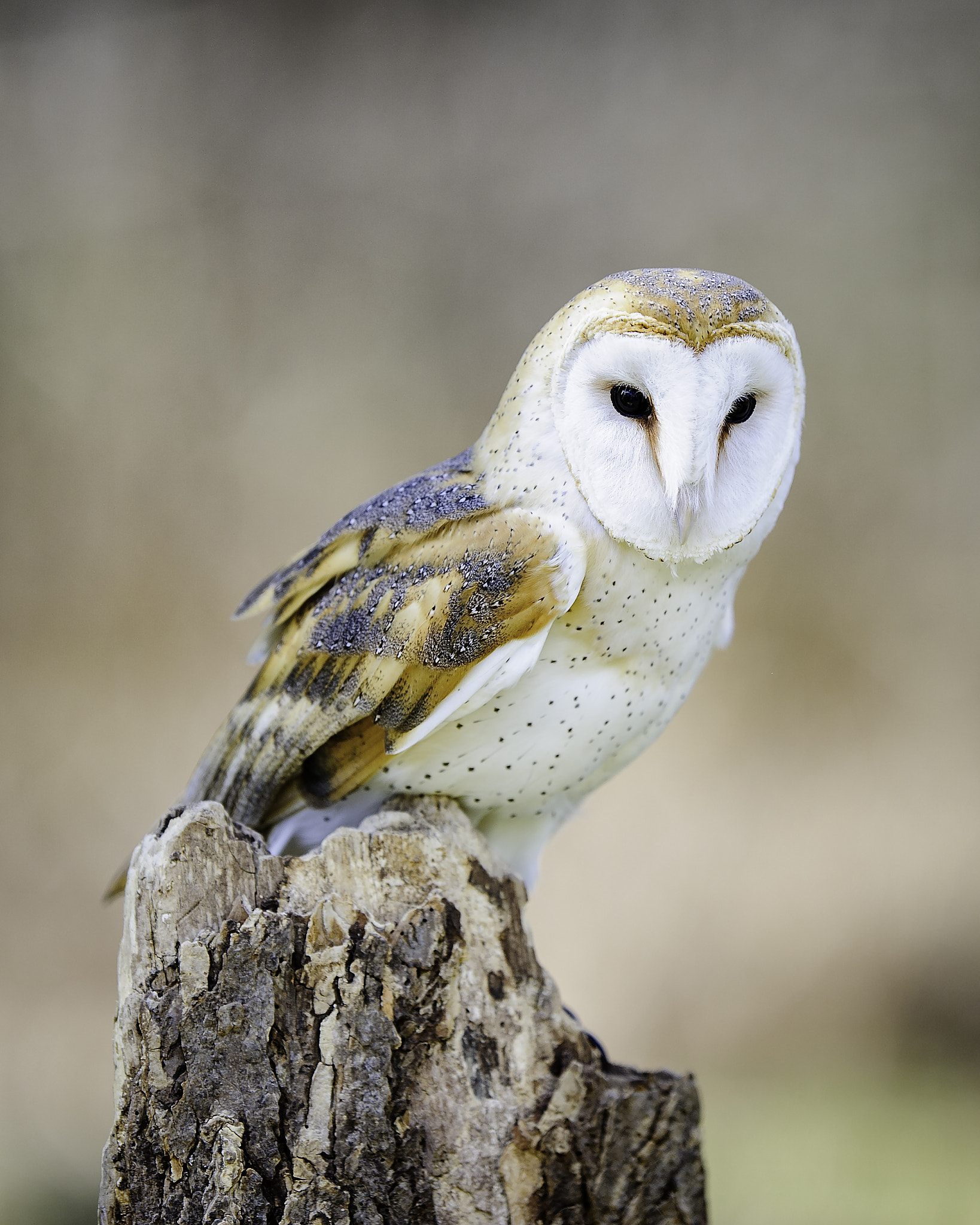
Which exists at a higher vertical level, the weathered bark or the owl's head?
the owl's head

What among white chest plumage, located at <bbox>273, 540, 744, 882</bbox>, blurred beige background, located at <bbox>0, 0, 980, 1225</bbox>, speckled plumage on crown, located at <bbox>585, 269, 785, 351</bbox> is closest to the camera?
speckled plumage on crown, located at <bbox>585, 269, 785, 351</bbox>

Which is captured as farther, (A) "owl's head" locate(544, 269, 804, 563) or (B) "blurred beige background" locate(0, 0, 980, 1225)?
(B) "blurred beige background" locate(0, 0, 980, 1225)

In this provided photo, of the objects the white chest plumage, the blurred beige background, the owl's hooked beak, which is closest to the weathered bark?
the white chest plumage

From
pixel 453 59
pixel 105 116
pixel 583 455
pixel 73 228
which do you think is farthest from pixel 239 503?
pixel 583 455

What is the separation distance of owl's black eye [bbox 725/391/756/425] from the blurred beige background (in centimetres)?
165

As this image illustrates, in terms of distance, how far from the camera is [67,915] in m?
2.65

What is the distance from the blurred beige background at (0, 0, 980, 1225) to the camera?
258 centimetres

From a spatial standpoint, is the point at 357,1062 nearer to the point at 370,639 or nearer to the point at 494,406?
the point at 370,639

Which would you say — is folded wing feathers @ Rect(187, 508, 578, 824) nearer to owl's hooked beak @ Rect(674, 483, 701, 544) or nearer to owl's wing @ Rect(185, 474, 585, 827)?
owl's wing @ Rect(185, 474, 585, 827)

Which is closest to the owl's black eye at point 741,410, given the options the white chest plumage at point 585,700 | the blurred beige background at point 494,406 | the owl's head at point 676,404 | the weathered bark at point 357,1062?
the owl's head at point 676,404

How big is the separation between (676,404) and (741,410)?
123mm

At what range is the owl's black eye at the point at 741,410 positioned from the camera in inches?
41.3

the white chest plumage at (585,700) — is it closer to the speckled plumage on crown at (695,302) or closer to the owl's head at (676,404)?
the owl's head at (676,404)

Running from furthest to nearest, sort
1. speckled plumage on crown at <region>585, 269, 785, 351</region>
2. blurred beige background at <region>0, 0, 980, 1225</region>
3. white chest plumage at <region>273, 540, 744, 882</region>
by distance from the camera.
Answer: blurred beige background at <region>0, 0, 980, 1225</region> → white chest plumage at <region>273, 540, 744, 882</region> → speckled plumage on crown at <region>585, 269, 785, 351</region>
